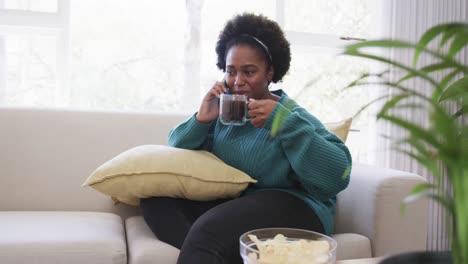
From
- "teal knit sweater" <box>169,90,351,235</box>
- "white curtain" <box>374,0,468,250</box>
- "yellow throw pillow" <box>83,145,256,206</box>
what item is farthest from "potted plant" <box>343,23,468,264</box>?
"white curtain" <box>374,0,468,250</box>

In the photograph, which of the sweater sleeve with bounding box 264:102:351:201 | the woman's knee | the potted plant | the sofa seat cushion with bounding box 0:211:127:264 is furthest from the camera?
the sweater sleeve with bounding box 264:102:351:201

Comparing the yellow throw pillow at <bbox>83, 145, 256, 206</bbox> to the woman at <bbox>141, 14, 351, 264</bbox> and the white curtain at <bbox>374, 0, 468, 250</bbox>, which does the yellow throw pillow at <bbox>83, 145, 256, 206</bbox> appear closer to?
the woman at <bbox>141, 14, 351, 264</bbox>

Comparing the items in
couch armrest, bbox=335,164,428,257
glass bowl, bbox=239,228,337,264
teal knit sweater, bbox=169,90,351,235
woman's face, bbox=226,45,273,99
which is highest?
woman's face, bbox=226,45,273,99

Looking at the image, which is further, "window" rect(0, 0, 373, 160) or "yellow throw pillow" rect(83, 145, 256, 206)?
"window" rect(0, 0, 373, 160)

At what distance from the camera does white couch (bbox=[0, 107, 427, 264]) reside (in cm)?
139

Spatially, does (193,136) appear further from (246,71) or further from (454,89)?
(454,89)

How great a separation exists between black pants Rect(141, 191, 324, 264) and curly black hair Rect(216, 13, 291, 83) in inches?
23.9

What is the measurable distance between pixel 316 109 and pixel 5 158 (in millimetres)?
1803

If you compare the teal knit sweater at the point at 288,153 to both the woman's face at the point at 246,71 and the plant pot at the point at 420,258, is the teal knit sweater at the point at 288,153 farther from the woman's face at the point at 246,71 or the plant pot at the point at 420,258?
the plant pot at the point at 420,258

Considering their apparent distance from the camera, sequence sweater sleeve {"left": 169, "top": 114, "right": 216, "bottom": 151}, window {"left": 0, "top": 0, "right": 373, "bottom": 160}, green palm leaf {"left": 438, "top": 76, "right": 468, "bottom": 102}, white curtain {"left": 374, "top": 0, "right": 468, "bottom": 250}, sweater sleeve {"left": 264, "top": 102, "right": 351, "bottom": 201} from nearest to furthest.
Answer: green palm leaf {"left": 438, "top": 76, "right": 468, "bottom": 102}, sweater sleeve {"left": 264, "top": 102, "right": 351, "bottom": 201}, sweater sleeve {"left": 169, "top": 114, "right": 216, "bottom": 151}, window {"left": 0, "top": 0, "right": 373, "bottom": 160}, white curtain {"left": 374, "top": 0, "right": 468, "bottom": 250}

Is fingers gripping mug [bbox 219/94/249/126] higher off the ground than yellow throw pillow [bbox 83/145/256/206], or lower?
higher

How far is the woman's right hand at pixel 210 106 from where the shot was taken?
67.7 inches

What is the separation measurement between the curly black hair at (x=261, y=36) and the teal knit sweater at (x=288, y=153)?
6.7 inches

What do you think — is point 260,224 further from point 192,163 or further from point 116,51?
point 116,51
